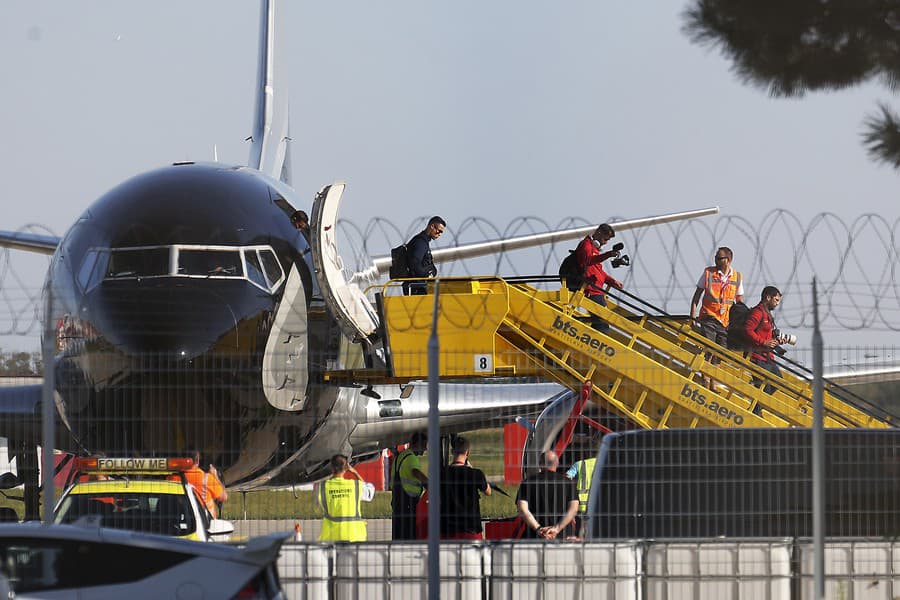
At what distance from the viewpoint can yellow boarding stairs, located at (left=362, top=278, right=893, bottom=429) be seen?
478 inches

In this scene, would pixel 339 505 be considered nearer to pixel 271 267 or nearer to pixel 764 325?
pixel 271 267

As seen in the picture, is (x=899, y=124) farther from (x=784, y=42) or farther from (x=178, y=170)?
(x=178, y=170)

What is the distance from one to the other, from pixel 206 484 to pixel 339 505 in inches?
45.1

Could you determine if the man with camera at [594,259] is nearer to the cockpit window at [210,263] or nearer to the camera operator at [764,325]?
the camera operator at [764,325]

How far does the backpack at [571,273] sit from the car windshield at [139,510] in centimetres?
433

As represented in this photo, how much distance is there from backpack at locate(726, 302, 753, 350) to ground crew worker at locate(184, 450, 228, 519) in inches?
189

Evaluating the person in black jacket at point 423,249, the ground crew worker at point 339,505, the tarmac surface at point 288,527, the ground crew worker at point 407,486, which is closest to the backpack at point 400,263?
the person in black jacket at point 423,249

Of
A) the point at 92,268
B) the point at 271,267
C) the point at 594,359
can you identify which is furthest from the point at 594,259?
the point at 92,268

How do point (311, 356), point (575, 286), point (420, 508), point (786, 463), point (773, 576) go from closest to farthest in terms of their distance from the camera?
point (773, 576) → point (786, 463) → point (420, 508) → point (575, 286) → point (311, 356)

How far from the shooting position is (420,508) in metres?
11.9

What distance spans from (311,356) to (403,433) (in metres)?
4.89

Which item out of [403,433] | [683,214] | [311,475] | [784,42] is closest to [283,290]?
[311,475]

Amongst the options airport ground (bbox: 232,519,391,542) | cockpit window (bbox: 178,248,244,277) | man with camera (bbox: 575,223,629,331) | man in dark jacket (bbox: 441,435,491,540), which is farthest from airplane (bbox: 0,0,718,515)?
airport ground (bbox: 232,519,391,542)

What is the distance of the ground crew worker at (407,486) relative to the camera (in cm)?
1219
